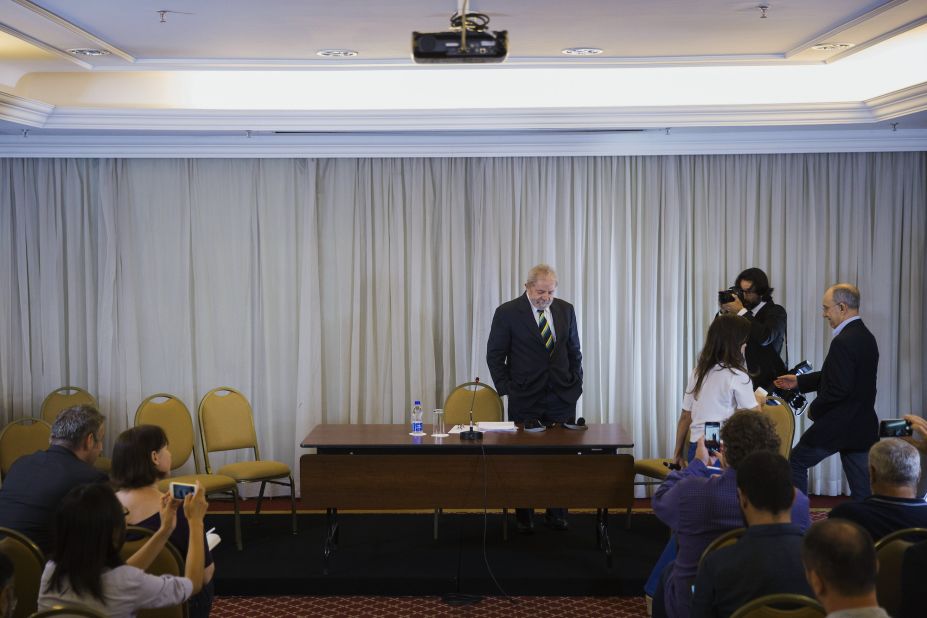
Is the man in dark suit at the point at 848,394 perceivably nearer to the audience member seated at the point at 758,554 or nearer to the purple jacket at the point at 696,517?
the purple jacket at the point at 696,517

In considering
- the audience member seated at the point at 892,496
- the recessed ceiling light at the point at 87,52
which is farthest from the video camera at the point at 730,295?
the recessed ceiling light at the point at 87,52

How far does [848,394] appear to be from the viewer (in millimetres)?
5660

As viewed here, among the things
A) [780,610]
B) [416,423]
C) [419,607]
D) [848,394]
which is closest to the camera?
[780,610]

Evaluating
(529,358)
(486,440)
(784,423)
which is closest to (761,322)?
(784,423)

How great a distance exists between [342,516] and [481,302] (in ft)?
6.53

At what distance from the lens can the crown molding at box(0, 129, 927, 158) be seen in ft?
23.8

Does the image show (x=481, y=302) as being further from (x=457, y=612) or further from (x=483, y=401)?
(x=457, y=612)

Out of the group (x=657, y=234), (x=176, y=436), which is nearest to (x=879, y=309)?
(x=657, y=234)

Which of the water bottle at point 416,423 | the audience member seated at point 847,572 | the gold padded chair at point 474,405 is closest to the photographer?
the audience member seated at point 847,572

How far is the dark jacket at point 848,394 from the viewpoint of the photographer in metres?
5.63

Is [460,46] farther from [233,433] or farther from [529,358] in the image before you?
[233,433]

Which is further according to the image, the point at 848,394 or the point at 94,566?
the point at 848,394

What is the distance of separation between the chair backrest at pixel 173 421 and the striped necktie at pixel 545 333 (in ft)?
8.61

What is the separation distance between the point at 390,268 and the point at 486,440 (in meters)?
2.35
